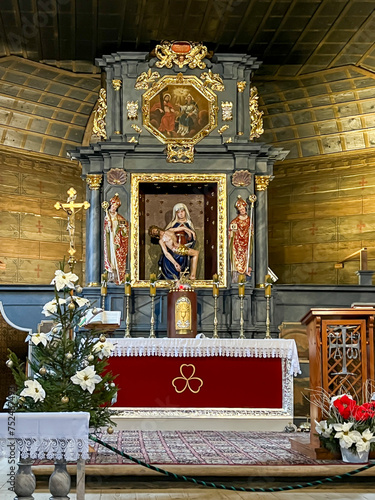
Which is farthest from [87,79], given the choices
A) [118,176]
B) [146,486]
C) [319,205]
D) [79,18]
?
[146,486]

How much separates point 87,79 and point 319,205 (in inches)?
187

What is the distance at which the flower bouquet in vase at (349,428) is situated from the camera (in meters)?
6.79

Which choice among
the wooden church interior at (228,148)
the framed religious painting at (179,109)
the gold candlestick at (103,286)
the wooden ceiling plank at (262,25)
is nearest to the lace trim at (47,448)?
the wooden church interior at (228,148)

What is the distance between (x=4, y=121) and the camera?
15.7 metres

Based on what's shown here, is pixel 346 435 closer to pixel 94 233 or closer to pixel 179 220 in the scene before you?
pixel 179 220

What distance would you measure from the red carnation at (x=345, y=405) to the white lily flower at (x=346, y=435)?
0.09 metres

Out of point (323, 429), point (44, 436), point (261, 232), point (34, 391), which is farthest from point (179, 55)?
point (44, 436)

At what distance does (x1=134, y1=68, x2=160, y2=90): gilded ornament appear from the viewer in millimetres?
13163

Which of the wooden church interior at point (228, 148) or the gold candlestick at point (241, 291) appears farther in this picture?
the wooden church interior at point (228, 148)

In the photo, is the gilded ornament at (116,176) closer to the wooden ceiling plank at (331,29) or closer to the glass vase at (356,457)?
the wooden ceiling plank at (331,29)

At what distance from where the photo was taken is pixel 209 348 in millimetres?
10273

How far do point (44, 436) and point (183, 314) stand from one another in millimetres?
6228

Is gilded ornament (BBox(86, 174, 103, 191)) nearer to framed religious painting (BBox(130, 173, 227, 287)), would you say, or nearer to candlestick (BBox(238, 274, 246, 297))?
framed religious painting (BBox(130, 173, 227, 287))

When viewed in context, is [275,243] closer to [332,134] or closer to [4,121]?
[332,134]
